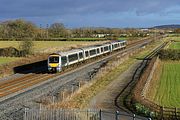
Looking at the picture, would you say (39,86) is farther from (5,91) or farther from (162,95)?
(162,95)

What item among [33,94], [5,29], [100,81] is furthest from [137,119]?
[5,29]

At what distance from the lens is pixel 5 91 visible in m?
35.6

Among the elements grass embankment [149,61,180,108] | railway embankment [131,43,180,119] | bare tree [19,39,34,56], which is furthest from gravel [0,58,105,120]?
bare tree [19,39,34,56]

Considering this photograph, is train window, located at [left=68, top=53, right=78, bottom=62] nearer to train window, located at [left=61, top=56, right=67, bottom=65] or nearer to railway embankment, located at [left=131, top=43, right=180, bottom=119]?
train window, located at [left=61, top=56, right=67, bottom=65]

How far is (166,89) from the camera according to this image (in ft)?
129

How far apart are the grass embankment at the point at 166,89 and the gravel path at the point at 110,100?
328cm

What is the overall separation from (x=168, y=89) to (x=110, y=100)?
1054 centimetres

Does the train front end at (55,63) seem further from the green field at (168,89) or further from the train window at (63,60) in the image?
the green field at (168,89)

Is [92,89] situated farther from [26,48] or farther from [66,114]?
[26,48]

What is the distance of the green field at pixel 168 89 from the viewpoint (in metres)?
32.3

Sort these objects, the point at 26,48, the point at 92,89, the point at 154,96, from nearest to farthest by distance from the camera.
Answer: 1. the point at 154,96
2. the point at 92,89
3. the point at 26,48

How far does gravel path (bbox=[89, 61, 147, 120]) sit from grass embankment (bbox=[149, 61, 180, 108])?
3275 mm

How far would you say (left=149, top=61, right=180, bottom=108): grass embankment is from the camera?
32656mm

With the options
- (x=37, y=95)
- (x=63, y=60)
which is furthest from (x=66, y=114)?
(x=63, y=60)
